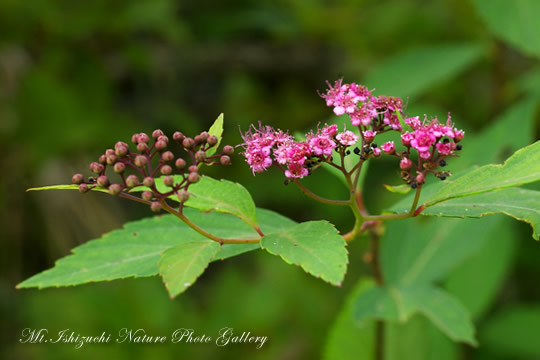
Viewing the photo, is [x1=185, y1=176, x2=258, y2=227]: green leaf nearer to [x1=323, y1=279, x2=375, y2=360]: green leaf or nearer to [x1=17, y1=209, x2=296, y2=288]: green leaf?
[x1=17, y1=209, x2=296, y2=288]: green leaf

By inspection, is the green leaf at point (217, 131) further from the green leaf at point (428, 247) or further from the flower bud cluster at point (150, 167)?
the green leaf at point (428, 247)

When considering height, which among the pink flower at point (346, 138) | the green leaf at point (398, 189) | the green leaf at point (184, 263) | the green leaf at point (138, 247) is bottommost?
the green leaf at point (138, 247)

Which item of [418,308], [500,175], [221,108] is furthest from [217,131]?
[221,108]

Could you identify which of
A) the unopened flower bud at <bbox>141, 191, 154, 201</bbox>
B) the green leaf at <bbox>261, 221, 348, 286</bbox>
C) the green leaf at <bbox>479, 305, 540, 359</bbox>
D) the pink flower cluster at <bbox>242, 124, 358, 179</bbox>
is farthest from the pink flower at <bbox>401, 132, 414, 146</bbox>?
the green leaf at <bbox>479, 305, 540, 359</bbox>

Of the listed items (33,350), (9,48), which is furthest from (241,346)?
(9,48)

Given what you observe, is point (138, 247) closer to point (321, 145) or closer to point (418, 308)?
point (321, 145)

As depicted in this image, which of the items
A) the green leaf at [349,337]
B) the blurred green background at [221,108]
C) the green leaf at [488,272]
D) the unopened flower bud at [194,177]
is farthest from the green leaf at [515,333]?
the unopened flower bud at [194,177]
